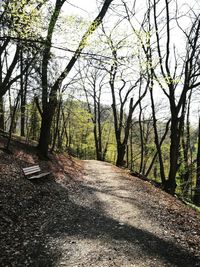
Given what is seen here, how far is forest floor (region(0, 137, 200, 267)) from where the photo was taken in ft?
17.7

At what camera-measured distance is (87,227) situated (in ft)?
23.2

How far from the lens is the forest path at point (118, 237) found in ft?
17.7

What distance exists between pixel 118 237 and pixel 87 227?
38.0 inches

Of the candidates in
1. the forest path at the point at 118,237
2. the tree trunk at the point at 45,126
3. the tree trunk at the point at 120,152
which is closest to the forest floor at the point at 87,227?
the forest path at the point at 118,237

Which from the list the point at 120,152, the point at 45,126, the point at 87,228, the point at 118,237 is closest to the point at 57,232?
the point at 87,228

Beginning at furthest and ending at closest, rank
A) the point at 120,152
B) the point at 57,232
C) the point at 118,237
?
the point at 120,152
the point at 57,232
the point at 118,237

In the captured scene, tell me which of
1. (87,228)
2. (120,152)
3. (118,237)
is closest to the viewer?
(118,237)

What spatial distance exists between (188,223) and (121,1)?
12946 millimetres

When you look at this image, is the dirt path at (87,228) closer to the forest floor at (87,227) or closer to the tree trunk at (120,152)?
the forest floor at (87,227)

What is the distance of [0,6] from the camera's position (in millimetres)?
6906

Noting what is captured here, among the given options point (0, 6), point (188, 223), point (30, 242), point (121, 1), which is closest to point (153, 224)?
point (188, 223)

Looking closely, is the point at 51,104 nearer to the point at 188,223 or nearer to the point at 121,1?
the point at 121,1

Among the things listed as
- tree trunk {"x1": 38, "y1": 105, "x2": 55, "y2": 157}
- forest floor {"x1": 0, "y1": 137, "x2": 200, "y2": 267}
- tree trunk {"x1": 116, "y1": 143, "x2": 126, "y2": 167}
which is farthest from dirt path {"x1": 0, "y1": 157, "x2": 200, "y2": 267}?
tree trunk {"x1": 116, "y1": 143, "x2": 126, "y2": 167}

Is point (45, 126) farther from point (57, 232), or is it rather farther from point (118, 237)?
point (118, 237)
